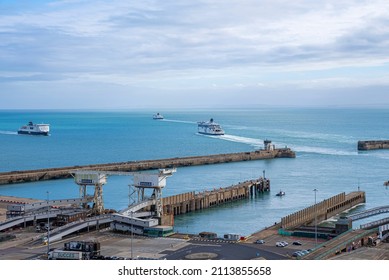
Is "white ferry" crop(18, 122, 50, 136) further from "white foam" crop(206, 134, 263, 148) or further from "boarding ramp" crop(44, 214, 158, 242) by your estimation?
"boarding ramp" crop(44, 214, 158, 242)

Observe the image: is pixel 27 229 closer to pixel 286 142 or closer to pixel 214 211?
pixel 214 211

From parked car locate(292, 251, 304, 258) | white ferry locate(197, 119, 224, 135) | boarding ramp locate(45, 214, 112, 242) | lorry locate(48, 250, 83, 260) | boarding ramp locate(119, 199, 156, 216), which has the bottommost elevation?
parked car locate(292, 251, 304, 258)

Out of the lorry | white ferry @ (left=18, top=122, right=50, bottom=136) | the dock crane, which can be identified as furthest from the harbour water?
the lorry

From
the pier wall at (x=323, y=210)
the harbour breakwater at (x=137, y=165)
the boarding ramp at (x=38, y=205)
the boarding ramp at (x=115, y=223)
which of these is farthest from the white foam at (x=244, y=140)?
the boarding ramp at (x=115, y=223)

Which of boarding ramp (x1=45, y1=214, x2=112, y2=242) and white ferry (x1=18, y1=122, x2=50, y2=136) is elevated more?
white ferry (x1=18, y1=122, x2=50, y2=136)

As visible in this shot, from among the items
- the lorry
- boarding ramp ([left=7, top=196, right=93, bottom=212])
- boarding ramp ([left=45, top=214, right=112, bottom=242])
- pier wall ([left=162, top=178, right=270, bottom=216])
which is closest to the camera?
the lorry

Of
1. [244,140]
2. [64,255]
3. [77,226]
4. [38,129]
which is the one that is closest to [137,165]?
[77,226]

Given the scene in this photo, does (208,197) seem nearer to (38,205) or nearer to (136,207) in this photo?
(136,207)

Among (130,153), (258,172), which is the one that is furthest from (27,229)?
(130,153)
